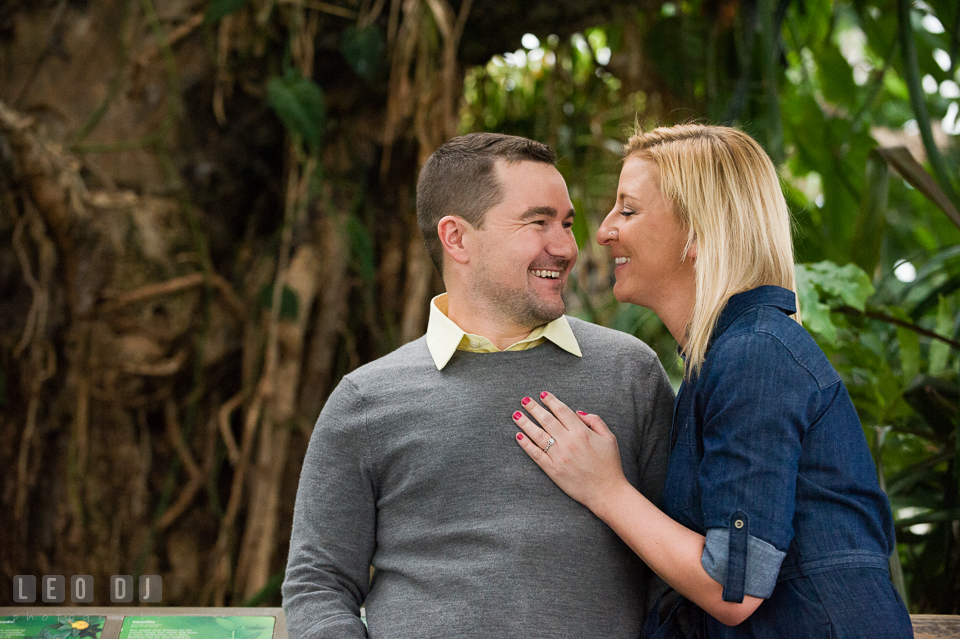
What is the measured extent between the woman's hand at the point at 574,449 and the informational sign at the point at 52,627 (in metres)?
0.74

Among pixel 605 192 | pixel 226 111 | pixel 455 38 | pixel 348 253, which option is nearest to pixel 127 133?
pixel 226 111

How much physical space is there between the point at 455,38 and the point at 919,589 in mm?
1703

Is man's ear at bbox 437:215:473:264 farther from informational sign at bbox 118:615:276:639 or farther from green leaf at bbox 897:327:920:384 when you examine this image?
green leaf at bbox 897:327:920:384

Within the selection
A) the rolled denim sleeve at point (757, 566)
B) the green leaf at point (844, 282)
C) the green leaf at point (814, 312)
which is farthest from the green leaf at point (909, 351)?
the rolled denim sleeve at point (757, 566)

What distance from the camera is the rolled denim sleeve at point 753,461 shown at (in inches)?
35.7

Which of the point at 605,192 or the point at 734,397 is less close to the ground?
the point at 605,192

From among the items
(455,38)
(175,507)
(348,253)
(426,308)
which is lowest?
(175,507)

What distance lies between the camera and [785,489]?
914 mm

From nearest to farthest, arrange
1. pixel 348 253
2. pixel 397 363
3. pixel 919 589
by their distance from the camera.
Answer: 1. pixel 397 363
2. pixel 919 589
3. pixel 348 253

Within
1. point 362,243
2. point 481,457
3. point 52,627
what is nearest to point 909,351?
point 481,457

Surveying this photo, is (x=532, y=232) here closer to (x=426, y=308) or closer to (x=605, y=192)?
(x=426, y=308)

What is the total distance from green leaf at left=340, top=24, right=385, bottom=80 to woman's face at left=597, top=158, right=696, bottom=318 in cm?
110

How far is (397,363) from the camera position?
125 cm

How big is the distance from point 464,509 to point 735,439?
39 centimetres
